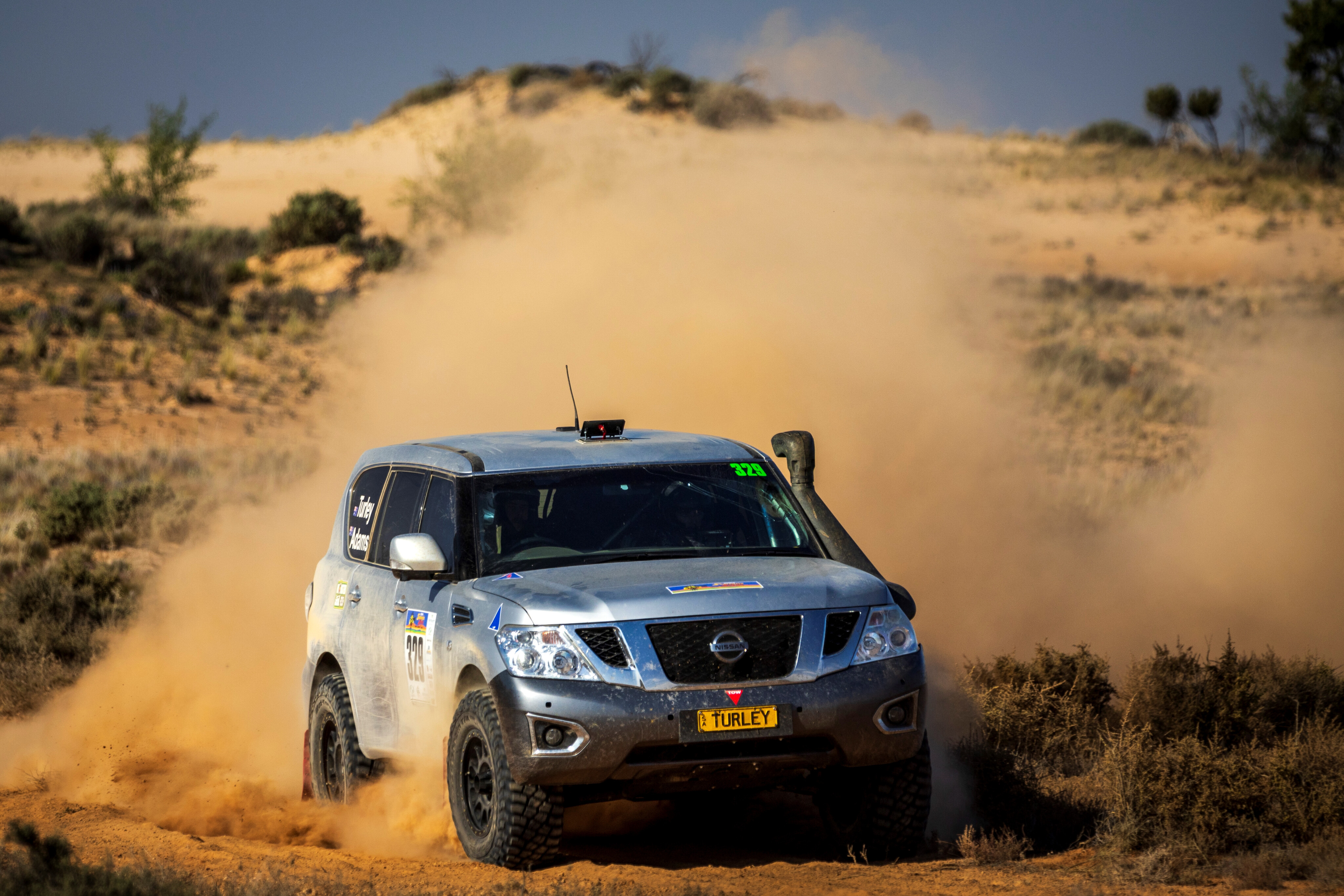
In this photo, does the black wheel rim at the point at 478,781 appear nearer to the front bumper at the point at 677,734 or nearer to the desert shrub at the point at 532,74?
the front bumper at the point at 677,734

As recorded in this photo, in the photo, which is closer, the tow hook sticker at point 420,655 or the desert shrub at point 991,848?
the desert shrub at point 991,848

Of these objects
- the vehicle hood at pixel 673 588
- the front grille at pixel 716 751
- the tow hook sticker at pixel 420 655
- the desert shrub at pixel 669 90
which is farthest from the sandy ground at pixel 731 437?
the desert shrub at pixel 669 90

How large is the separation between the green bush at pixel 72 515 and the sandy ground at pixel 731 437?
1.54 metres

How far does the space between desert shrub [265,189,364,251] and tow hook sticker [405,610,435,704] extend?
36851 mm

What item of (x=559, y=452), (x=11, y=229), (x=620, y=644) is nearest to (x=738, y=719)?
(x=620, y=644)

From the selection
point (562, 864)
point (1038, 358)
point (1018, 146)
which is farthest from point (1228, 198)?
point (562, 864)

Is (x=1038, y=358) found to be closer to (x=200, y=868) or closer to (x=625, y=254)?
(x=625, y=254)

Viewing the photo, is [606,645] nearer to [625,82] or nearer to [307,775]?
[307,775]

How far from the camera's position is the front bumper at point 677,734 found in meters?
6.23

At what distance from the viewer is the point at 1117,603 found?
16016 millimetres

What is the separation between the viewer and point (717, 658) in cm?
636

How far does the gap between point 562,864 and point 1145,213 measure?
2101 inches

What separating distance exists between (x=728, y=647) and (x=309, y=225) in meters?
38.6

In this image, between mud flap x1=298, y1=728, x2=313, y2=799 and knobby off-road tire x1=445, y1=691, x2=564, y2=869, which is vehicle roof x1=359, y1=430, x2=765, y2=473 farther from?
mud flap x1=298, y1=728, x2=313, y2=799
